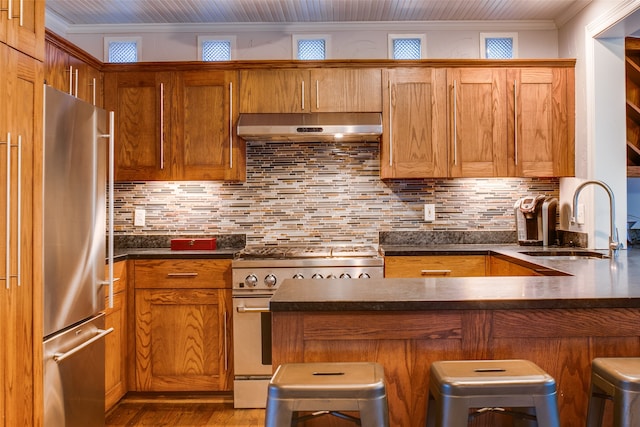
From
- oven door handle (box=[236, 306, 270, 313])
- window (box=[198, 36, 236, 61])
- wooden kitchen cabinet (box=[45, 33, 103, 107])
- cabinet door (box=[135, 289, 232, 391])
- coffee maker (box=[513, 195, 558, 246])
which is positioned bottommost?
cabinet door (box=[135, 289, 232, 391])

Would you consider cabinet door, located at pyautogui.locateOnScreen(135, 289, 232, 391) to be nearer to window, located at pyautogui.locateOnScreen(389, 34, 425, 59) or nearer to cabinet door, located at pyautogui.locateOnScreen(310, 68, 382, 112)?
cabinet door, located at pyautogui.locateOnScreen(310, 68, 382, 112)

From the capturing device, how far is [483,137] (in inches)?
132

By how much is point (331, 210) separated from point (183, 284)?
48.0 inches

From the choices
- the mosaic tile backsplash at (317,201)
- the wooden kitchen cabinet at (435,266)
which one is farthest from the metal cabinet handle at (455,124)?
the wooden kitchen cabinet at (435,266)

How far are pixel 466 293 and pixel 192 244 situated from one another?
2.31 meters

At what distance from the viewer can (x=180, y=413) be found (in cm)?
291

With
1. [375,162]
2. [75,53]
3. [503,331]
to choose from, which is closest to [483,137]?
[375,162]

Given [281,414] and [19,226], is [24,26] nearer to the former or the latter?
[19,226]

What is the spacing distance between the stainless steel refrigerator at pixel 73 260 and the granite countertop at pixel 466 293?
0.98 m

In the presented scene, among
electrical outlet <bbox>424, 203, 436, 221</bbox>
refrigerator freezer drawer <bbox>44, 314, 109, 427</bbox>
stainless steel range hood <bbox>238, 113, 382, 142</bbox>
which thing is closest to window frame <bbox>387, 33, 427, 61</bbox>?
stainless steel range hood <bbox>238, 113, 382, 142</bbox>

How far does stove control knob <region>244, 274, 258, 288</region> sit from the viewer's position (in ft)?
9.82

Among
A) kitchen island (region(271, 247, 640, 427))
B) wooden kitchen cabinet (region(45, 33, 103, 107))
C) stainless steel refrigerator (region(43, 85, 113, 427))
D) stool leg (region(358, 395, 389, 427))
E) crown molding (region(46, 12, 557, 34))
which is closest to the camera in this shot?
stool leg (region(358, 395, 389, 427))

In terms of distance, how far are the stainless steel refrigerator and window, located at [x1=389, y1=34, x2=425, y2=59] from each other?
7.27 ft

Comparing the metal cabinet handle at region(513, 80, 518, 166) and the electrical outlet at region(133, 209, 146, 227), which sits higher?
the metal cabinet handle at region(513, 80, 518, 166)
